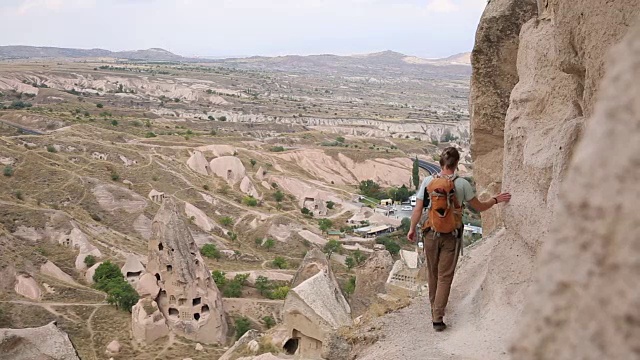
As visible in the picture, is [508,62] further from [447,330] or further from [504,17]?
[447,330]

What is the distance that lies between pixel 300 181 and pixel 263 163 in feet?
10.7

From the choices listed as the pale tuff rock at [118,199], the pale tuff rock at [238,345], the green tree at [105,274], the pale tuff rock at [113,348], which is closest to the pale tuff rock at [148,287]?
the pale tuff rock at [113,348]

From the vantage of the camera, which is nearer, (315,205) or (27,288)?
(27,288)

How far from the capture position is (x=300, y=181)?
38.8 m

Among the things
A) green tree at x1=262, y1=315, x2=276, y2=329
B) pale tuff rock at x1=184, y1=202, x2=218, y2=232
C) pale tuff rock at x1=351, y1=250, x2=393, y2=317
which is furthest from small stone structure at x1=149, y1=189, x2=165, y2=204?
pale tuff rock at x1=351, y1=250, x2=393, y2=317

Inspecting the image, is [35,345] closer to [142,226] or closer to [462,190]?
[462,190]

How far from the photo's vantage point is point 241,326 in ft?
50.1

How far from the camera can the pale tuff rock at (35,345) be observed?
24.8 feet

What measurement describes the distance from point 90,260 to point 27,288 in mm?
2949

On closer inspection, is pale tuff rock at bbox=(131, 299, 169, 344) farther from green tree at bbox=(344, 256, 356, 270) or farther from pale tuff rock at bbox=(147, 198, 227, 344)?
green tree at bbox=(344, 256, 356, 270)

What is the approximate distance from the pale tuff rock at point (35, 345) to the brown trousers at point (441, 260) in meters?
5.64

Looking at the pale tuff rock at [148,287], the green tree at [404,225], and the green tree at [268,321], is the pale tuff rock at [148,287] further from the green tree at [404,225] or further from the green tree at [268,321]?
the green tree at [404,225]

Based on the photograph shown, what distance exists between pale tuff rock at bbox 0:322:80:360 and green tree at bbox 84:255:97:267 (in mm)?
10679

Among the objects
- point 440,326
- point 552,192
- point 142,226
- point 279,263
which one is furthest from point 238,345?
point 142,226
